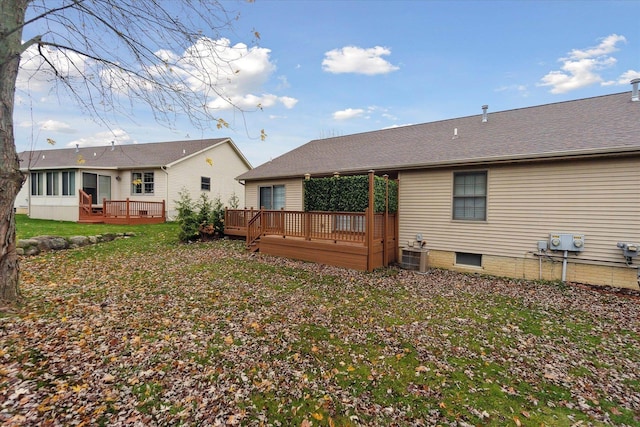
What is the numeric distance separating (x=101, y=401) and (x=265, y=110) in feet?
13.2

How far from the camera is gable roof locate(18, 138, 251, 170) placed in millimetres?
17375

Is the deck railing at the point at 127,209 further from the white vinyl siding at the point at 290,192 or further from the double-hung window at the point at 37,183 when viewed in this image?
the white vinyl siding at the point at 290,192

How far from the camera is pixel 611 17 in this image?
8.16 metres

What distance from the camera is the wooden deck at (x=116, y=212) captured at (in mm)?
15297

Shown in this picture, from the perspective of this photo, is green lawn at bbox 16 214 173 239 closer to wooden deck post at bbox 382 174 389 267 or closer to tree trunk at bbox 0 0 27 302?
tree trunk at bbox 0 0 27 302

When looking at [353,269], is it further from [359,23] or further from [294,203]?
[359,23]

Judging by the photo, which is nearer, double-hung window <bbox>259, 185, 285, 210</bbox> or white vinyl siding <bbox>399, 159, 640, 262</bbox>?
white vinyl siding <bbox>399, 159, 640, 262</bbox>

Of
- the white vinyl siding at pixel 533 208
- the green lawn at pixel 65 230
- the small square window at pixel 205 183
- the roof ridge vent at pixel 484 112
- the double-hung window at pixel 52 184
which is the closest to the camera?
the white vinyl siding at pixel 533 208

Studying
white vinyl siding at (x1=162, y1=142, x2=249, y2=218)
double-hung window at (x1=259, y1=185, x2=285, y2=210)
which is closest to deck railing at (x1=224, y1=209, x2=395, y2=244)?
double-hung window at (x1=259, y1=185, x2=285, y2=210)

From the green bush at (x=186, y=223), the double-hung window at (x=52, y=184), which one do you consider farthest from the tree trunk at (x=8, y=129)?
the double-hung window at (x=52, y=184)

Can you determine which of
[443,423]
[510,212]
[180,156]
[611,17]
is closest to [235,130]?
[443,423]

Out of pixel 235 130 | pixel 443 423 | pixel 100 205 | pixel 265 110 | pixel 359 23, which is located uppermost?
pixel 359 23

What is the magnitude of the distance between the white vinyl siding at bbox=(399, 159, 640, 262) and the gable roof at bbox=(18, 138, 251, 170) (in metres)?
14.9

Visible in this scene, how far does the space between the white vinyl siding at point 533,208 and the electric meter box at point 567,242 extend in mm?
119
